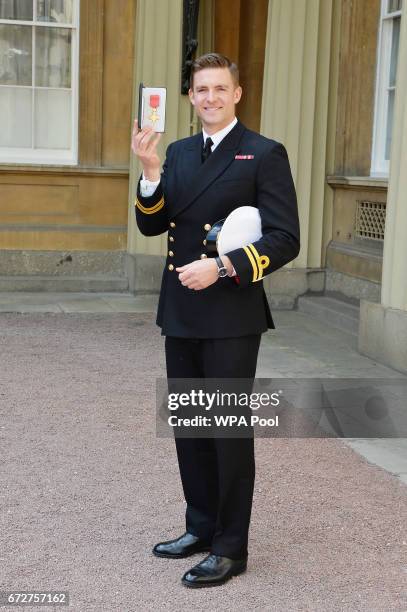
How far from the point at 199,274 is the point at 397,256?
4.31m

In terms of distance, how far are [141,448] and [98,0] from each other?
703 centimetres

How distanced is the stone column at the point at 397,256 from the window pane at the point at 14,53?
17.0ft

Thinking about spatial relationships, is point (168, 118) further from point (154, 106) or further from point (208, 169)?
point (154, 106)

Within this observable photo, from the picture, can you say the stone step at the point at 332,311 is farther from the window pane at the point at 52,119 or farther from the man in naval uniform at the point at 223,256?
the man in naval uniform at the point at 223,256

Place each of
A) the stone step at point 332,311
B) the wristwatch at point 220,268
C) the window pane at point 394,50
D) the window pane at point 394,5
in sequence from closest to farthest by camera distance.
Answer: the wristwatch at point 220,268 → the stone step at point 332,311 → the window pane at point 394,5 → the window pane at point 394,50

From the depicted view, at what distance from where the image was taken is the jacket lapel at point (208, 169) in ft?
12.9

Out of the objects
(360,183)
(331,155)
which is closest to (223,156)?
(360,183)

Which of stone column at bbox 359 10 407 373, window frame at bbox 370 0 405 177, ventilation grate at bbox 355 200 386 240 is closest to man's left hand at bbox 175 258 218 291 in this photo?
stone column at bbox 359 10 407 373

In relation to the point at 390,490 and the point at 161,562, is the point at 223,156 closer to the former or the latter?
the point at 161,562

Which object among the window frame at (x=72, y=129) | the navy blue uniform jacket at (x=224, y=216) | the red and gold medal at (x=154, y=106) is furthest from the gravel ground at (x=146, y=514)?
the window frame at (x=72, y=129)

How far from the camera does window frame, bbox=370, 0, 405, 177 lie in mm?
9992

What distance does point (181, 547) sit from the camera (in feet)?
13.9

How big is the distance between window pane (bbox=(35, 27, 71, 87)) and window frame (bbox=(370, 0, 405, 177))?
354 centimetres

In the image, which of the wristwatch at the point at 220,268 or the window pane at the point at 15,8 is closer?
the wristwatch at the point at 220,268
